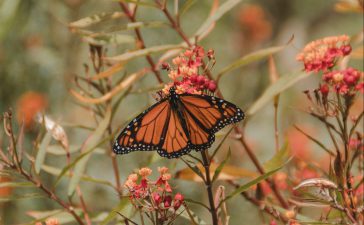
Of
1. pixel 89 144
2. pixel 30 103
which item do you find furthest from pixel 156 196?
pixel 30 103

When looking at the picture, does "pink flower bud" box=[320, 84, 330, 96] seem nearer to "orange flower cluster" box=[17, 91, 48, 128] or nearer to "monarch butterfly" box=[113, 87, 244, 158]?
"monarch butterfly" box=[113, 87, 244, 158]

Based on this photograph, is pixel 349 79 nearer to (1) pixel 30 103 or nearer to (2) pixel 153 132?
(2) pixel 153 132

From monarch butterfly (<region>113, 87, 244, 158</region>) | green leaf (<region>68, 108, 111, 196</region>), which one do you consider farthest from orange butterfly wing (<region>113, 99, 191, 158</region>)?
green leaf (<region>68, 108, 111, 196</region>)

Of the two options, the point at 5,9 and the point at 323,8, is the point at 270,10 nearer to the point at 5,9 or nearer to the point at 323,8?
the point at 323,8

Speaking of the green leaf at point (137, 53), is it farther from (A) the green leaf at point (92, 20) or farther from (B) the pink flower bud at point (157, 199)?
(B) the pink flower bud at point (157, 199)

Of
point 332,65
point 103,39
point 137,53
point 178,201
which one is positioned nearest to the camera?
point 178,201

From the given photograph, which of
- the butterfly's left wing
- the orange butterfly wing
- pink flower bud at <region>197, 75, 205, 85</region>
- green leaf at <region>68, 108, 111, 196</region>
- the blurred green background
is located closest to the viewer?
pink flower bud at <region>197, 75, 205, 85</region>
